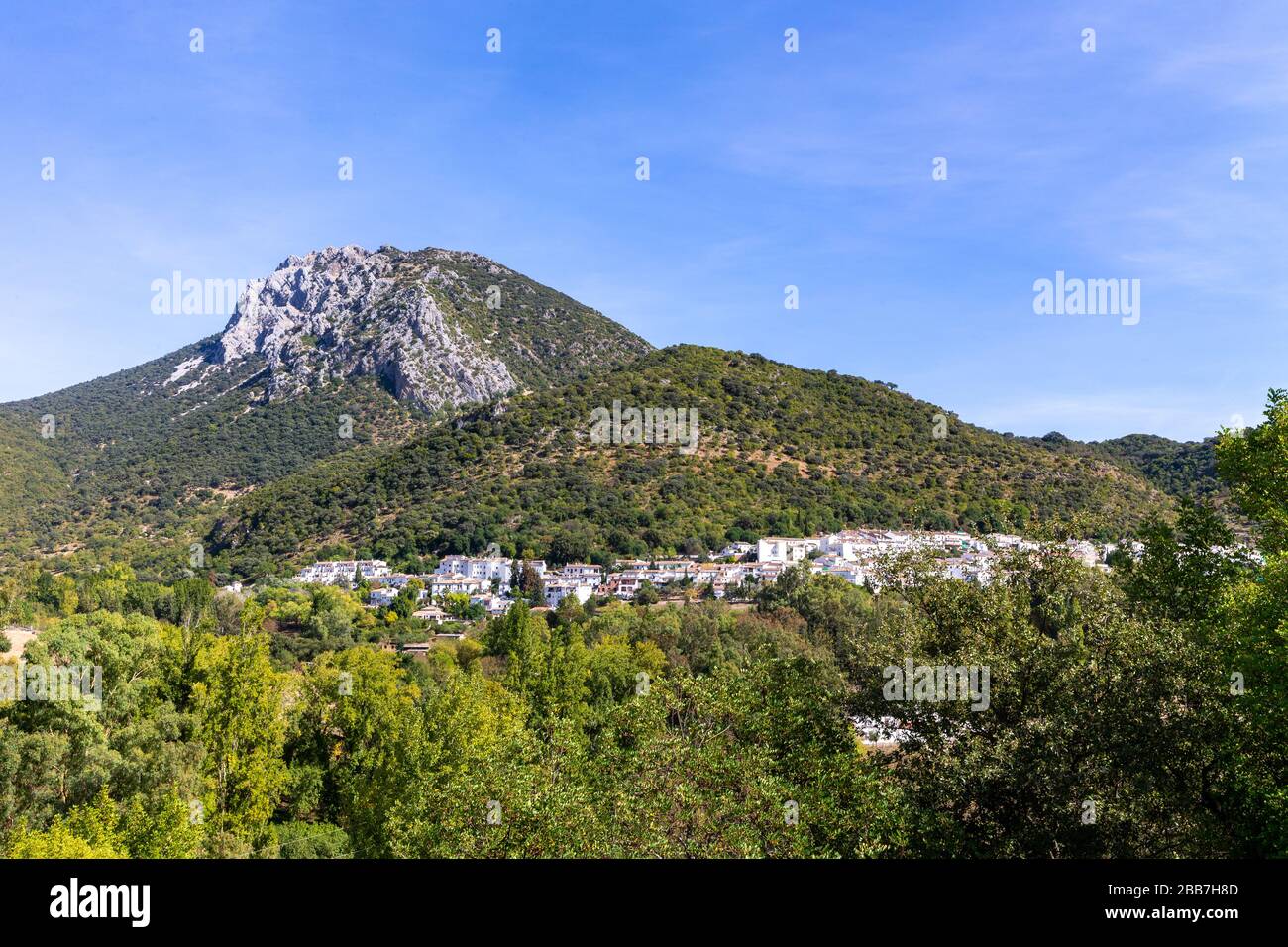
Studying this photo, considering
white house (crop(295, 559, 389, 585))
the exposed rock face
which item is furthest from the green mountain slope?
the exposed rock face

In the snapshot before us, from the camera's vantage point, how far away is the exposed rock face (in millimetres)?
138750

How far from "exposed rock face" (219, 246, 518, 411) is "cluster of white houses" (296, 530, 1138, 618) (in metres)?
55.7

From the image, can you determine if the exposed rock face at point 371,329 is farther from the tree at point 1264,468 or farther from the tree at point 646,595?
the tree at point 1264,468

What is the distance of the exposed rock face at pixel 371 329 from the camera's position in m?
139

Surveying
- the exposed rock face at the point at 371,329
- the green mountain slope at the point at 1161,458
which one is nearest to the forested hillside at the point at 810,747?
the green mountain slope at the point at 1161,458

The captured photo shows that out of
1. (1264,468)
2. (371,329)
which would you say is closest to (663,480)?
(371,329)

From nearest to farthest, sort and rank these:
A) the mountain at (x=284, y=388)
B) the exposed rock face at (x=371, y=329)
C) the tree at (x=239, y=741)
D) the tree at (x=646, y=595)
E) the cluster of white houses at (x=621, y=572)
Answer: the tree at (x=239, y=741) < the tree at (x=646, y=595) < the cluster of white houses at (x=621, y=572) < the mountain at (x=284, y=388) < the exposed rock face at (x=371, y=329)

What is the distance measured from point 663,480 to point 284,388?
8151cm

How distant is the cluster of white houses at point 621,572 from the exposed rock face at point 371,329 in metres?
55.7

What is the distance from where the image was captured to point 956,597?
16078mm

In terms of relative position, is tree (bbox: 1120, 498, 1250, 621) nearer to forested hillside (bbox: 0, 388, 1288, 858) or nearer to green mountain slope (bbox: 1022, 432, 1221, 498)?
forested hillside (bbox: 0, 388, 1288, 858)
